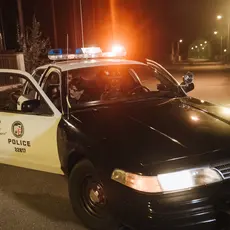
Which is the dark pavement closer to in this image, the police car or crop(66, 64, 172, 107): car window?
the police car

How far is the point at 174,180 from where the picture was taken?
273 cm

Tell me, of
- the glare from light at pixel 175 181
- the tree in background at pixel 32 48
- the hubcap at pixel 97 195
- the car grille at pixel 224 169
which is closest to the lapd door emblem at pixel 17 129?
the hubcap at pixel 97 195

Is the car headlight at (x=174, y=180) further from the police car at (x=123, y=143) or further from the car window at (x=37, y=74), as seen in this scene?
the car window at (x=37, y=74)

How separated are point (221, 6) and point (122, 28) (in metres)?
19.5

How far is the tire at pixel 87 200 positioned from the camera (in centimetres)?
329

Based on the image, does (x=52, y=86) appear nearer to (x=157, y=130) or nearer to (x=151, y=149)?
(x=157, y=130)

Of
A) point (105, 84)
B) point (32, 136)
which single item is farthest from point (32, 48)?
point (32, 136)

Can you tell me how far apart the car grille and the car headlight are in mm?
35

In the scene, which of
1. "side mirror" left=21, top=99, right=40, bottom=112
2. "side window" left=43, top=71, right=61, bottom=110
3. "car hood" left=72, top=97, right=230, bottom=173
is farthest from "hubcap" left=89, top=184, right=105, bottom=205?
"side window" left=43, top=71, right=61, bottom=110

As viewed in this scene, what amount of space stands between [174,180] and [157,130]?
2.13ft

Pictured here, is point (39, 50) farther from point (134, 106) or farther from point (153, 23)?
point (153, 23)

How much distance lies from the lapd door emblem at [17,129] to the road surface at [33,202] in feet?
2.35

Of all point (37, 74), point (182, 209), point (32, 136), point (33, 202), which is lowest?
point (33, 202)

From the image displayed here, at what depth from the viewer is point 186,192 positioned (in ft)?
8.91
